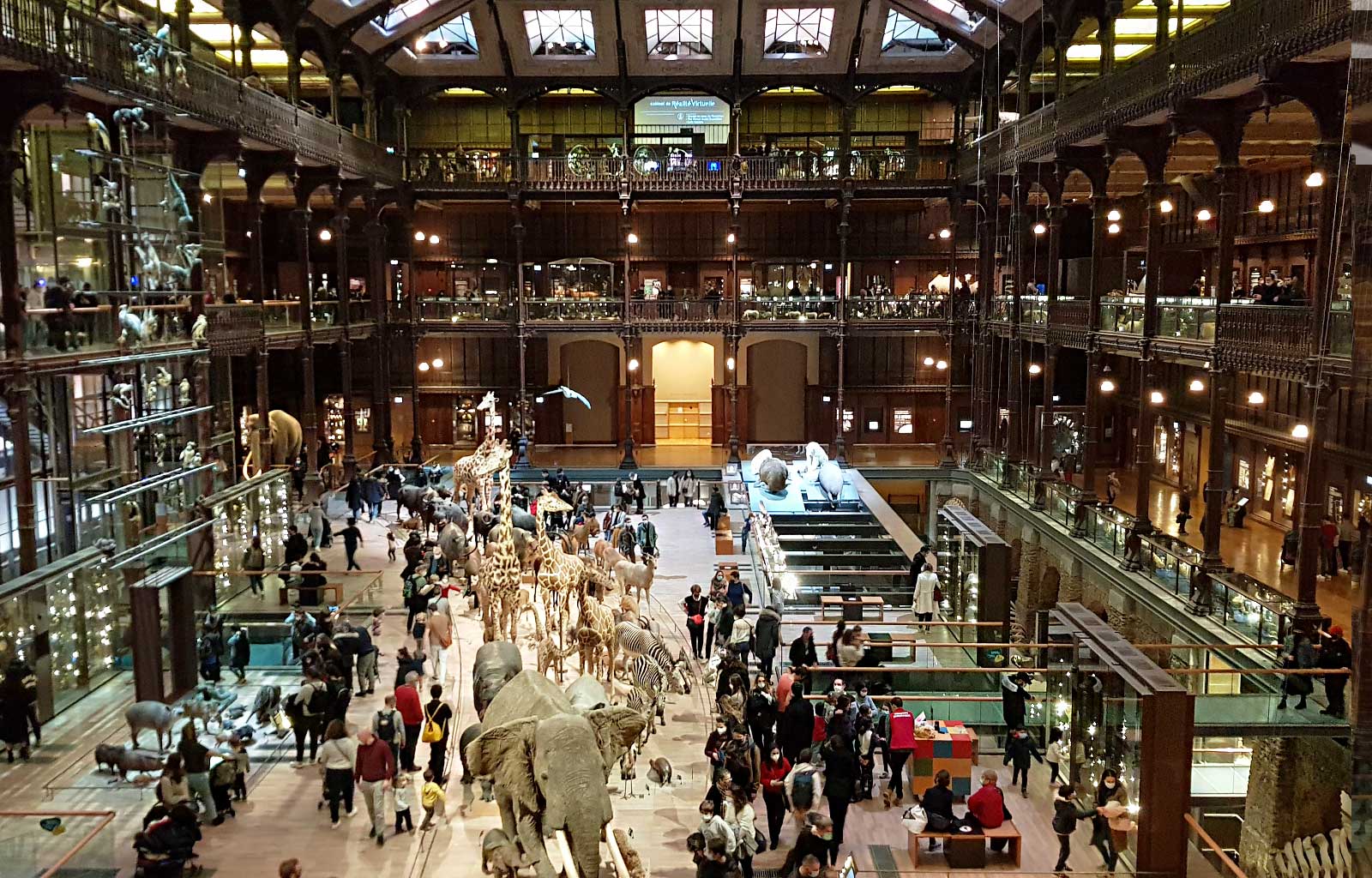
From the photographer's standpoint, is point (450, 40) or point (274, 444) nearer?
point (274, 444)

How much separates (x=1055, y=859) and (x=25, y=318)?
15.6 metres

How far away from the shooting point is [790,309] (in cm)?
3491

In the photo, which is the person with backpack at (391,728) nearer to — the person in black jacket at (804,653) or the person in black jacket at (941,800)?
the person in black jacket at (804,653)

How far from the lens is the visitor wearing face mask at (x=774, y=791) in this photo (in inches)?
457

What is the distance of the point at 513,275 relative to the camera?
124ft

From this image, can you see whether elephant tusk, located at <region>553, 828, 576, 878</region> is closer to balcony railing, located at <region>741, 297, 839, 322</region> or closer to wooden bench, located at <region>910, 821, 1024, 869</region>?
wooden bench, located at <region>910, 821, 1024, 869</region>

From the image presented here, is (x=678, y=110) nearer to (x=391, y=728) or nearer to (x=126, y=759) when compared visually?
(x=391, y=728)

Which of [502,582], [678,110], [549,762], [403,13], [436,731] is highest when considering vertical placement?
[403,13]

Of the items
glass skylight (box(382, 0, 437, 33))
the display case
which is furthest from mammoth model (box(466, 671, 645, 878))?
glass skylight (box(382, 0, 437, 33))

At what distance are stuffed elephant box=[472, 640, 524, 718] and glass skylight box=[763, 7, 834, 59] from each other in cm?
2605

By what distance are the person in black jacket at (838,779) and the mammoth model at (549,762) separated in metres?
3.38

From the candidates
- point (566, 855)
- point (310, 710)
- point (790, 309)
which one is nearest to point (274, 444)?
point (310, 710)

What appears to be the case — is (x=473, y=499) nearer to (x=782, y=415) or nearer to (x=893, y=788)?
(x=893, y=788)

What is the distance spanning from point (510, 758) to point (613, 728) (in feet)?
2.81
